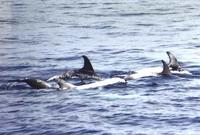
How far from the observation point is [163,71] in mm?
23875

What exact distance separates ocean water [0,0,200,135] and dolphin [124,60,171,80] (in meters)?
0.69

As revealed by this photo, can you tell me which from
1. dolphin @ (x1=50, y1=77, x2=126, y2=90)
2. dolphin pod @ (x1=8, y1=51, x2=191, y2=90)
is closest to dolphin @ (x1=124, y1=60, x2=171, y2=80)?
dolphin pod @ (x1=8, y1=51, x2=191, y2=90)

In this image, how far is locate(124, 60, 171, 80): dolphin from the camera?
23.3 metres

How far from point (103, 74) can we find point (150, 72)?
7.26ft

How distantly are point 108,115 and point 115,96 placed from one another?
256 centimetres

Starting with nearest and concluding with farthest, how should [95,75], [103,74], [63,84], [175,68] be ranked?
[63,84] < [95,75] < [103,74] < [175,68]

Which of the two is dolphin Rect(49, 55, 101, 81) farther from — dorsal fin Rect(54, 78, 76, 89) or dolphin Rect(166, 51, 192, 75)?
dolphin Rect(166, 51, 192, 75)

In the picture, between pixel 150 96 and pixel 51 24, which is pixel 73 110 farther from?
pixel 51 24

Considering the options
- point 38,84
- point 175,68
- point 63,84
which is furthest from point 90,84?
point 175,68

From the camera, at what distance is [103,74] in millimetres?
24859

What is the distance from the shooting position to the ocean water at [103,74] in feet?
53.6

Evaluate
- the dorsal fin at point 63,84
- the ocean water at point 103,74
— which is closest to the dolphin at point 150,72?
the ocean water at point 103,74

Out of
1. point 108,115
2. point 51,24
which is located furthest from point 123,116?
point 51,24

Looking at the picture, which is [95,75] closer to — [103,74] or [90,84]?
[103,74]
